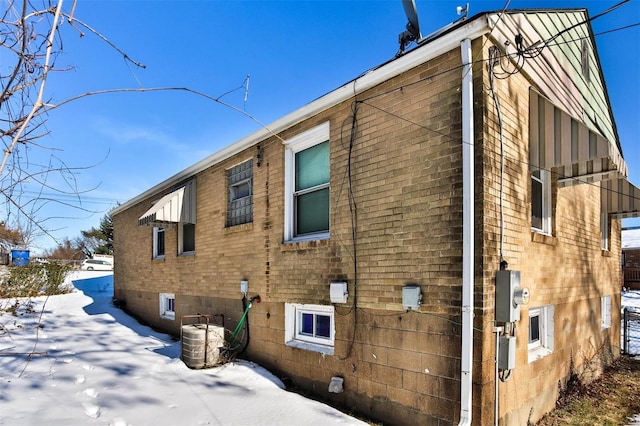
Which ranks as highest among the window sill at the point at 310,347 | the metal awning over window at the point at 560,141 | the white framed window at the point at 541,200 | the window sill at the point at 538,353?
the metal awning over window at the point at 560,141

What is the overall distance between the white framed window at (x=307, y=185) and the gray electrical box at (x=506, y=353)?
306 centimetres

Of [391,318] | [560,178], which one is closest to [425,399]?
[391,318]

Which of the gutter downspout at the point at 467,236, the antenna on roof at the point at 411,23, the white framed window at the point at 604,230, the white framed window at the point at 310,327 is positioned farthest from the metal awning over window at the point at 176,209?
the white framed window at the point at 604,230

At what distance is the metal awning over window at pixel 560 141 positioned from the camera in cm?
534

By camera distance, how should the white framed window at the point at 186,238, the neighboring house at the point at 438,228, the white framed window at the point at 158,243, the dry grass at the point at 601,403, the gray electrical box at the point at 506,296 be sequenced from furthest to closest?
the white framed window at the point at 158,243, the white framed window at the point at 186,238, the dry grass at the point at 601,403, the neighboring house at the point at 438,228, the gray electrical box at the point at 506,296

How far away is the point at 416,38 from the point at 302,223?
4520 mm

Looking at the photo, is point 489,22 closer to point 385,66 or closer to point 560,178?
point 385,66

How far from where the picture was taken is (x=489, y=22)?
466 centimetres

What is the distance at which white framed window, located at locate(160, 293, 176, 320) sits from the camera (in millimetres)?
11766

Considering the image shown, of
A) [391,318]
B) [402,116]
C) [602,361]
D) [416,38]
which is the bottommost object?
[602,361]

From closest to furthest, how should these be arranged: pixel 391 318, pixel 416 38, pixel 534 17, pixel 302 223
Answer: pixel 391 318 < pixel 534 17 < pixel 302 223 < pixel 416 38

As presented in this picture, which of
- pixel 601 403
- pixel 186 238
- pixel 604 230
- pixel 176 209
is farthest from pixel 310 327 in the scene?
pixel 604 230

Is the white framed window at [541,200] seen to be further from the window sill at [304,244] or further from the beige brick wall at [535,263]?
the window sill at [304,244]

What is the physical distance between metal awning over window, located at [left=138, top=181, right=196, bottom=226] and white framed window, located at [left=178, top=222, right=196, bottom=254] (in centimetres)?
81
